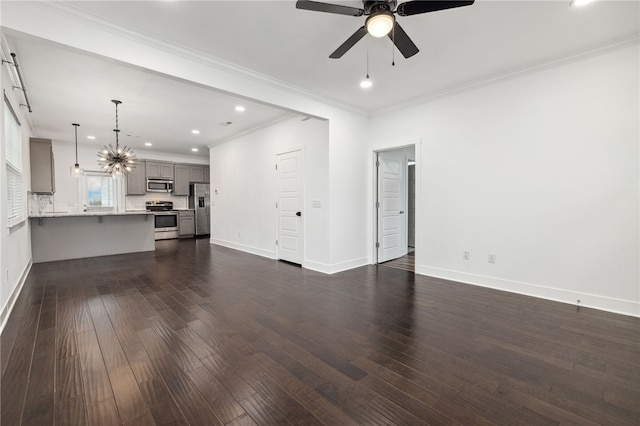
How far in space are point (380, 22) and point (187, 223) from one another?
9.06m

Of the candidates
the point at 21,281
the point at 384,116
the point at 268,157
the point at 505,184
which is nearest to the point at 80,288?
the point at 21,281

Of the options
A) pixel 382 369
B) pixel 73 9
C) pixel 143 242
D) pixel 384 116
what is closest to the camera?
pixel 382 369

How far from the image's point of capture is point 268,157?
6.05 meters

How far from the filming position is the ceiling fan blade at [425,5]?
6.53 ft

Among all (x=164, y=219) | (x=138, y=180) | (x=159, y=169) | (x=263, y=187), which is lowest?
(x=164, y=219)

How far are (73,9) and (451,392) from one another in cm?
427

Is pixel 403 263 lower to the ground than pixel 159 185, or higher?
lower

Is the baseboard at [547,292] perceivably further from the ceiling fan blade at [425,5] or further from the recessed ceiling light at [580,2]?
the ceiling fan blade at [425,5]

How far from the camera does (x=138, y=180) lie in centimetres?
880

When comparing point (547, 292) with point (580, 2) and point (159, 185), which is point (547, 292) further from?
point (159, 185)

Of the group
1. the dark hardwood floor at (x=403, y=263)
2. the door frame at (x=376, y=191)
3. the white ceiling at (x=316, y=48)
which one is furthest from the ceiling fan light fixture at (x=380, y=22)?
the dark hardwood floor at (x=403, y=263)

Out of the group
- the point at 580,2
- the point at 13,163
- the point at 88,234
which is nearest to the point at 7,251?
the point at 13,163

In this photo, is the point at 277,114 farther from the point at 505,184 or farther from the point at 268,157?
the point at 505,184

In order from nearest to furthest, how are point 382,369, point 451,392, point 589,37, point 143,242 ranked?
point 451,392 → point 382,369 → point 589,37 → point 143,242
